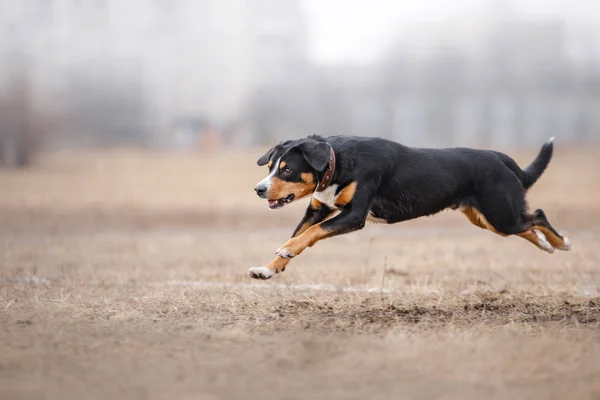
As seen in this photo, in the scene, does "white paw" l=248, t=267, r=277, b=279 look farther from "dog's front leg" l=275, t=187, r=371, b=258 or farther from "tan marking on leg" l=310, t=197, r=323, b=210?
"tan marking on leg" l=310, t=197, r=323, b=210

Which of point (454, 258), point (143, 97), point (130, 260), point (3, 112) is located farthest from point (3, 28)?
point (454, 258)

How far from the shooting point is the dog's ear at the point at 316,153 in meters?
6.72

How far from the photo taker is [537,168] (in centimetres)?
827

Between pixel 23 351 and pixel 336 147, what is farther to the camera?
pixel 336 147

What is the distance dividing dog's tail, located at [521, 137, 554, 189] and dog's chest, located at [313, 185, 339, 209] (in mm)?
2433

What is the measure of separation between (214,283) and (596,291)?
474cm

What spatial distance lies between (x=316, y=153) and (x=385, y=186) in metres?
0.93

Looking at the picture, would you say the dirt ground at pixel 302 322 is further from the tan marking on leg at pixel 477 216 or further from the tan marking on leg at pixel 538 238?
the tan marking on leg at pixel 477 216

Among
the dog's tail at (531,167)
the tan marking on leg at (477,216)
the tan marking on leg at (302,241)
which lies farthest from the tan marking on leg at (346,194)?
the dog's tail at (531,167)

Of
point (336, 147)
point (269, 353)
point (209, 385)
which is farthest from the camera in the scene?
point (336, 147)

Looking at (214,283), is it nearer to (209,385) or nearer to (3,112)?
(209,385)

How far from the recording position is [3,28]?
95.6 ft

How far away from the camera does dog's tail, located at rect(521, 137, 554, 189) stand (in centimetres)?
818

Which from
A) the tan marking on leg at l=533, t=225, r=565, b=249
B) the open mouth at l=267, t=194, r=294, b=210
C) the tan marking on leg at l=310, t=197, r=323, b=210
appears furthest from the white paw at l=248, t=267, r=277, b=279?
the tan marking on leg at l=533, t=225, r=565, b=249
